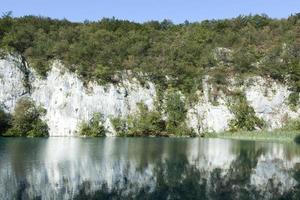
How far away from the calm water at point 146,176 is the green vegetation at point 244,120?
52.8 meters

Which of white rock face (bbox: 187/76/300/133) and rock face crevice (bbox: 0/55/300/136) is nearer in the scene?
rock face crevice (bbox: 0/55/300/136)

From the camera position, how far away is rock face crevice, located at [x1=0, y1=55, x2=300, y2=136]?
105000 mm

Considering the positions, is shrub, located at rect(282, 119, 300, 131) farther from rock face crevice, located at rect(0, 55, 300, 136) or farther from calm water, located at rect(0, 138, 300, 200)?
calm water, located at rect(0, 138, 300, 200)

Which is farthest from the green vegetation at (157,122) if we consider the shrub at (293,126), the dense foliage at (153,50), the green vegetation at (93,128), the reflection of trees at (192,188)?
the reflection of trees at (192,188)

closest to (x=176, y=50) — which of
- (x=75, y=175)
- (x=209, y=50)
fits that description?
(x=209, y=50)

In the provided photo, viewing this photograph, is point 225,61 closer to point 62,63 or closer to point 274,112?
point 274,112

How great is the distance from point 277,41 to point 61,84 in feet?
166

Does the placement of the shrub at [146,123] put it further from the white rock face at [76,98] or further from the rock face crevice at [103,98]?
the white rock face at [76,98]

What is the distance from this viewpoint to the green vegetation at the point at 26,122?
98125 millimetres

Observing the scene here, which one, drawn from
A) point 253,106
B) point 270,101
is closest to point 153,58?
point 253,106

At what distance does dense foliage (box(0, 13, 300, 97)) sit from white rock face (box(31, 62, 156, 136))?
2.46 meters

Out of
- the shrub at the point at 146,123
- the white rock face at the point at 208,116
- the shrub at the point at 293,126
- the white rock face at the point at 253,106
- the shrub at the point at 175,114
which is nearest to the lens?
the shrub at the point at 293,126

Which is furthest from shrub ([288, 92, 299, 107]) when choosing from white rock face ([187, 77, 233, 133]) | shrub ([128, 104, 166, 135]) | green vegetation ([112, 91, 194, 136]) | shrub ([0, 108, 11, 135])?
shrub ([0, 108, 11, 135])

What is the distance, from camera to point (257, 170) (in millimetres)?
40125
